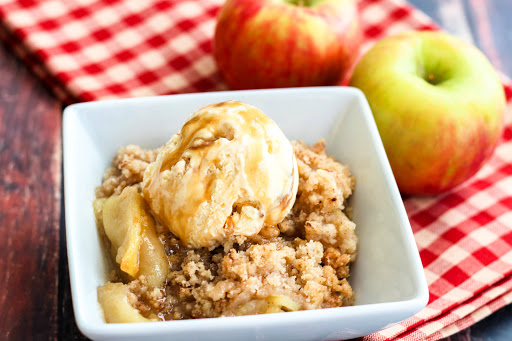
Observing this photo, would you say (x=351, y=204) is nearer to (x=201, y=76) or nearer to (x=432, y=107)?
(x=432, y=107)

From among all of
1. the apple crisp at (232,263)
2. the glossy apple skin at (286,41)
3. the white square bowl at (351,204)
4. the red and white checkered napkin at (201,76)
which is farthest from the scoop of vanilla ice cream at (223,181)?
the glossy apple skin at (286,41)

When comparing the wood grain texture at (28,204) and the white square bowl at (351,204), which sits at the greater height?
the white square bowl at (351,204)

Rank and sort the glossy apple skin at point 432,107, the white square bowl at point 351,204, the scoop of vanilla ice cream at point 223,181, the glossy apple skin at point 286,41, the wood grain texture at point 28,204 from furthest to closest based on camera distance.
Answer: the glossy apple skin at point 286,41
the glossy apple skin at point 432,107
the wood grain texture at point 28,204
the scoop of vanilla ice cream at point 223,181
the white square bowl at point 351,204

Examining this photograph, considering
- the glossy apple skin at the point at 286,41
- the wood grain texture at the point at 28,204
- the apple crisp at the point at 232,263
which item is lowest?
the wood grain texture at the point at 28,204

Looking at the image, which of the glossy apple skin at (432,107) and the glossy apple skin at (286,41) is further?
the glossy apple skin at (286,41)

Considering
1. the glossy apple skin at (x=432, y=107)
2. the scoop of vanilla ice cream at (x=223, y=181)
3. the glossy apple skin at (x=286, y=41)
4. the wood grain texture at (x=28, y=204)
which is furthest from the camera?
the glossy apple skin at (x=286, y=41)

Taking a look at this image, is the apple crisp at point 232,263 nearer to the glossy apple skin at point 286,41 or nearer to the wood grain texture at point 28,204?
the wood grain texture at point 28,204
